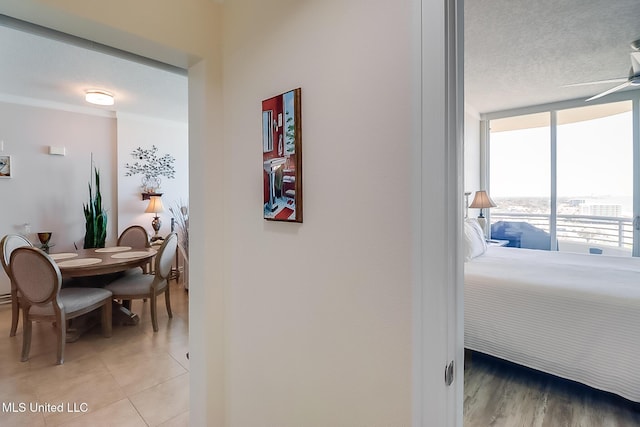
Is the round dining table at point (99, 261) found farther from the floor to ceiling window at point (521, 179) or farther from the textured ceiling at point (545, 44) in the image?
the floor to ceiling window at point (521, 179)

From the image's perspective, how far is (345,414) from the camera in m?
0.96

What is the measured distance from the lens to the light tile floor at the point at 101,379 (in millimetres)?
1819

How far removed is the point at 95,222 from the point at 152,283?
1587mm

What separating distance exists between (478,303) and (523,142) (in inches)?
135

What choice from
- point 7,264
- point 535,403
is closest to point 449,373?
point 535,403

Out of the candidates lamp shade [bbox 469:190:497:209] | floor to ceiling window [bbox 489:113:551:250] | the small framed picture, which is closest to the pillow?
lamp shade [bbox 469:190:497:209]

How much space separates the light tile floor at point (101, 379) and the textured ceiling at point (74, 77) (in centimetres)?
217

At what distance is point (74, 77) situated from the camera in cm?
293

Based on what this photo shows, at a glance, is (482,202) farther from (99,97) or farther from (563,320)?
(99,97)

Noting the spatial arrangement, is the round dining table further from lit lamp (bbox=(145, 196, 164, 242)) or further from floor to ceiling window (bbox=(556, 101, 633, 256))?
floor to ceiling window (bbox=(556, 101, 633, 256))

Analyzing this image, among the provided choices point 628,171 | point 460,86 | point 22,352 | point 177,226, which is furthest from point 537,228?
point 22,352

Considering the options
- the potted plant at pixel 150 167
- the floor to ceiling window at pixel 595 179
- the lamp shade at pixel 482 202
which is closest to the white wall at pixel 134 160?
the potted plant at pixel 150 167

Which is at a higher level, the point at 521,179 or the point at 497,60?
the point at 497,60

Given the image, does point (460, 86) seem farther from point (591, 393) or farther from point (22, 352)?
point (22, 352)
